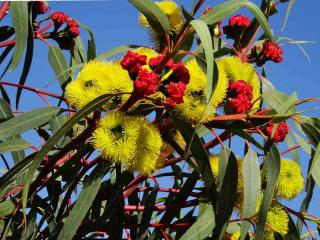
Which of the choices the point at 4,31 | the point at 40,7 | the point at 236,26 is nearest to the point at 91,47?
the point at 40,7

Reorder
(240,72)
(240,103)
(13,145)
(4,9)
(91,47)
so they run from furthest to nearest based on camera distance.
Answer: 1. (91,47)
2. (4,9)
3. (13,145)
4. (240,72)
5. (240,103)

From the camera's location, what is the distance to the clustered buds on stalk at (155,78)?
1275 millimetres

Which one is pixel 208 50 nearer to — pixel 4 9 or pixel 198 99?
pixel 198 99

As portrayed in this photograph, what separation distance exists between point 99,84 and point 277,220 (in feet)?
2.07

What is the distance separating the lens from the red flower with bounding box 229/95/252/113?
145 centimetres

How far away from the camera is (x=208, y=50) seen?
4.01 feet

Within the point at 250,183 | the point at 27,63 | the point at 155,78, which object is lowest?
the point at 250,183

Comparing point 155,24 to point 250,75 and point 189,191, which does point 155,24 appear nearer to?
point 250,75

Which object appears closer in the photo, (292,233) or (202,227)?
(202,227)

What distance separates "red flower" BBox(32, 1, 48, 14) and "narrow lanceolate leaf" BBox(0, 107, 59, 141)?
1.69 feet

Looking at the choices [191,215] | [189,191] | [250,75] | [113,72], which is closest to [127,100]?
[113,72]

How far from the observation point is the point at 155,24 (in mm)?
1416

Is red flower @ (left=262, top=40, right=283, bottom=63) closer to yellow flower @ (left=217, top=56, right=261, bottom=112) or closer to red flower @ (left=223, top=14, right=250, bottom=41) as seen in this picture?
red flower @ (left=223, top=14, right=250, bottom=41)

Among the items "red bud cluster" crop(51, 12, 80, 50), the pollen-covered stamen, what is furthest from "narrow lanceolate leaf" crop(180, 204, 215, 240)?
"red bud cluster" crop(51, 12, 80, 50)
